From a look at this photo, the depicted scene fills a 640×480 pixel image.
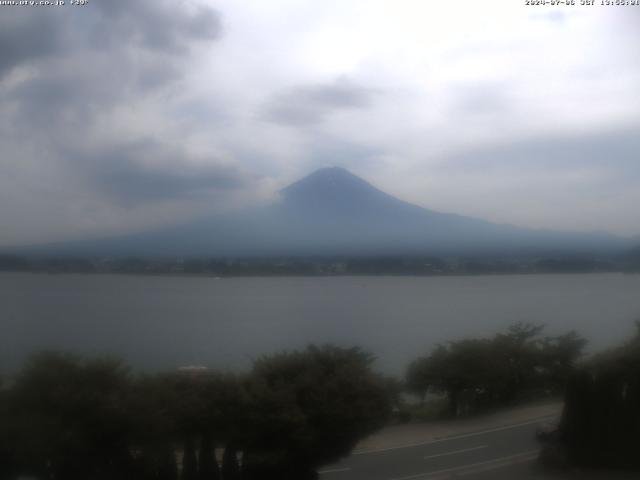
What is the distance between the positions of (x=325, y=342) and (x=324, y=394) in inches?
25.2

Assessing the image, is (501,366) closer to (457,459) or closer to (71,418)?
(457,459)

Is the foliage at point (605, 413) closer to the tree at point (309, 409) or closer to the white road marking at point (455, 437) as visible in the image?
the white road marking at point (455, 437)

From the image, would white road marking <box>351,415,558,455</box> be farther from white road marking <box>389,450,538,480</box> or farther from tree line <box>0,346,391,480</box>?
white road marking <box>389,450,538,480</box>

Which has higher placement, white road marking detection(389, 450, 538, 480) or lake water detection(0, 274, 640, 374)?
lake water detection(0, 274, 640, 374)

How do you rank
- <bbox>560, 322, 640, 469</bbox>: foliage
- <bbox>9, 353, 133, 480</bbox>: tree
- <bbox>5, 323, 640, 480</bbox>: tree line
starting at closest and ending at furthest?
<bbox>9, 353, 133, 480</bbox>: tree, <bbox>5, 323, 640, 480</bbox>: tree line, <bbox>560, 322, 640, 469</bbox>: foliage

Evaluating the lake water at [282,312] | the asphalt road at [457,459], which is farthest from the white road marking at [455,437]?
the lake water at [282,312]

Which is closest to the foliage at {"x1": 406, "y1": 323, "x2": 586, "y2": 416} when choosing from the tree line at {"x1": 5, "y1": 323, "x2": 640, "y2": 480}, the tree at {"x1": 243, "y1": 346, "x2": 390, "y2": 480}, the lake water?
the tree line at {"x1": 5, "y1": 323, "x2": 640, "y2": 480}

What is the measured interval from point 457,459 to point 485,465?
0.36m

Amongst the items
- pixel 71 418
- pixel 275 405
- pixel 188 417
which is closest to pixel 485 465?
pixel 275 405

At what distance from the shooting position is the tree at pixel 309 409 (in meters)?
6.93

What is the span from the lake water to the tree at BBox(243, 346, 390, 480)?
0.24 metres

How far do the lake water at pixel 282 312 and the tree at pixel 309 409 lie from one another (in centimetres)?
24

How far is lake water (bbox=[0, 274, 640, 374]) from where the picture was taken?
7.32 m

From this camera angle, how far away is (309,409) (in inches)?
282
